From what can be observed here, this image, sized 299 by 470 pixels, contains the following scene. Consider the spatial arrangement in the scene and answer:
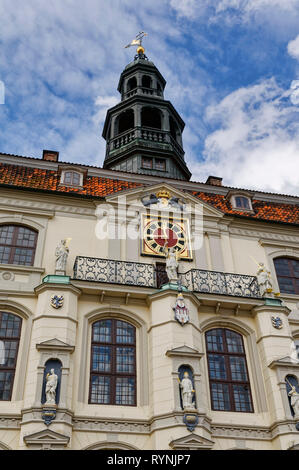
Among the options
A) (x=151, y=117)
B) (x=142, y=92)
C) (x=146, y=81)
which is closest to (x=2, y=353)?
(x=151, y=117)

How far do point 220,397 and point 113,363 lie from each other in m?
3.95

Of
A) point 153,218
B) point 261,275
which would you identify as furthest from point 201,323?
point 153,218

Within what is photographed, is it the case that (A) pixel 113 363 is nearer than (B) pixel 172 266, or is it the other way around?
(A) pixel 113 363

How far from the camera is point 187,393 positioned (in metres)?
15.8

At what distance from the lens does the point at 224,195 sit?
25.7m

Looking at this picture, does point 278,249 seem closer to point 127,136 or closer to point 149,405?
point 149,405

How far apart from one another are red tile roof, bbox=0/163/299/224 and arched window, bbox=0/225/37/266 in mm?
2032

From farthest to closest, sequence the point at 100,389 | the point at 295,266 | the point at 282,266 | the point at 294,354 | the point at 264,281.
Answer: the point at 295,266 < the point at 282,266 < the point at 264,281 < the point at 294,354 < the point at 100,389

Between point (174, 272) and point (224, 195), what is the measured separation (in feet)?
26.8

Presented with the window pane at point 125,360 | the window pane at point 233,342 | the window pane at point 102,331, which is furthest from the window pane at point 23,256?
the window pane at point 233,342

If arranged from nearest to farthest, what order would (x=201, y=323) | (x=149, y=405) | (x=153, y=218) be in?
A: (x=149, y=405) < (x=201, y=323) < (x=153, y=218)

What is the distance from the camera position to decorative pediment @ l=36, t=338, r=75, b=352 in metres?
16.1

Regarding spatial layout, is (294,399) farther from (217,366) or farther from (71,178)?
(71,178)
